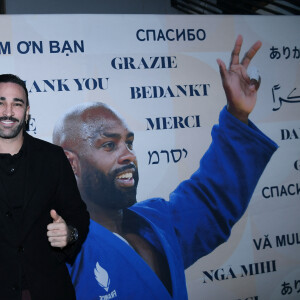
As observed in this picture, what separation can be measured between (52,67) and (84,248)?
120 cm

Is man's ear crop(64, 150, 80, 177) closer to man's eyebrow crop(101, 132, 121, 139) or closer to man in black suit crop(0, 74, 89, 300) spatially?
man's eyebrow crop(101, 132, 121, 139)

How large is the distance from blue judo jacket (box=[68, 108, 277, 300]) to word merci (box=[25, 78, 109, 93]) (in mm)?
858

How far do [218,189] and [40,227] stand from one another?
142cm

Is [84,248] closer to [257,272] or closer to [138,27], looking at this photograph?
[257,272]

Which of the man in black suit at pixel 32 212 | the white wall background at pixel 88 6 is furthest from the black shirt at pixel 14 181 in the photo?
the white wall background at pixel 88 6

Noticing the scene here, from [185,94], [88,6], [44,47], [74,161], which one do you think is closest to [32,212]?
[74,161]

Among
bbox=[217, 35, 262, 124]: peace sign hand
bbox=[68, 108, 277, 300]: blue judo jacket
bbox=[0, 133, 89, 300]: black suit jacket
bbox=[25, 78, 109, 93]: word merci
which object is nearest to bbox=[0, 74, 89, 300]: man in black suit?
bbox=[0, 133, 89, 300]: black suit jacket

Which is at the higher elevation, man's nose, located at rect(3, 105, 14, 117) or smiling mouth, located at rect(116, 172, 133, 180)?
man's nose, located at rect(3, 105, 14, 117)

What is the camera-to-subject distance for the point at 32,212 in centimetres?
183

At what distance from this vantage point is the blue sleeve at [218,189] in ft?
9.24

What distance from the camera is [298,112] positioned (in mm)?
3057

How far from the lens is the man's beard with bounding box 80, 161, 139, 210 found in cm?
263

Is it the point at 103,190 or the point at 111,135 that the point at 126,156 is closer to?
the point at 111,135

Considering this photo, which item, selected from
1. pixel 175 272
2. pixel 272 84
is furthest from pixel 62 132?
pixel 272 84
